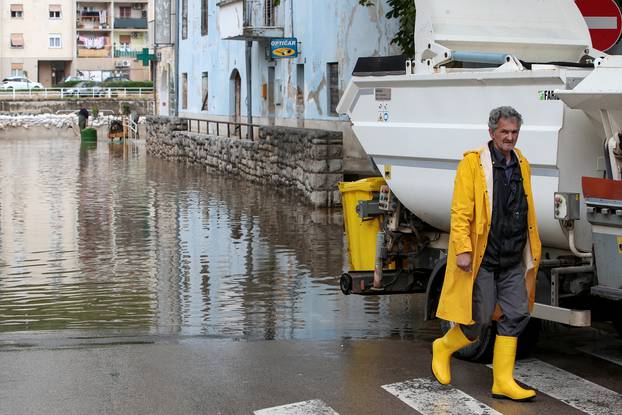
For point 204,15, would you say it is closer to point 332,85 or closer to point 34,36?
point 332,85

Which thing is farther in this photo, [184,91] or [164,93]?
[164,93]

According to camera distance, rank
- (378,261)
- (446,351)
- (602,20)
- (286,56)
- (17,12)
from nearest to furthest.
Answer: (446,351) < (378,261) < (602,20) < (286,56) < (17,12)

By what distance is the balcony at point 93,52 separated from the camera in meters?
103

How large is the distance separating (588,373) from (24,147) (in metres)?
38.1

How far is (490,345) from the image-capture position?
8570mm

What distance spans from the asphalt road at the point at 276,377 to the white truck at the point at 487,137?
0.43 m

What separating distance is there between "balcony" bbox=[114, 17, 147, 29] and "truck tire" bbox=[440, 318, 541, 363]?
97.9 meters

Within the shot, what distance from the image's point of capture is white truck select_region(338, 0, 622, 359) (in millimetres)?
7633

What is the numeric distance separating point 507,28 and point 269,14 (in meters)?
20.3

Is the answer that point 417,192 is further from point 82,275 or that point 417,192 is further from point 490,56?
point 82,275

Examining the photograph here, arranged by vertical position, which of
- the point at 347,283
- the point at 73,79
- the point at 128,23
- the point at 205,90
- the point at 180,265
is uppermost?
the point at 128,23

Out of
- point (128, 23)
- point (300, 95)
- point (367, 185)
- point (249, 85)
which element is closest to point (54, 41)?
point (128, 23)

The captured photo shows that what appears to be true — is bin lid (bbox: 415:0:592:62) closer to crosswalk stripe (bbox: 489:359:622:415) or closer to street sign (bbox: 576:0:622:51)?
street sign (bbox: 576:0:622:51)

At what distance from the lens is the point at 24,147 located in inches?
1750
